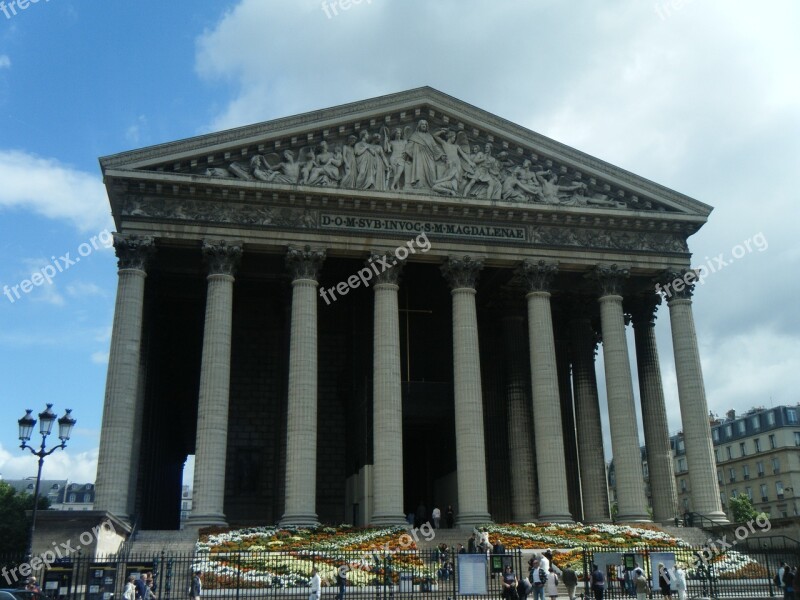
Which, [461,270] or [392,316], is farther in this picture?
[461,270]

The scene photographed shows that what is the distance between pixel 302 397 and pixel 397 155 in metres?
12.1

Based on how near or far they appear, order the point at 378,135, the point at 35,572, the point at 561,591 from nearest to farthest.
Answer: the point at 35,572, the point at 561,591, the point at 378,135

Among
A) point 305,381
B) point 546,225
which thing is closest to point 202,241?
point 305,381

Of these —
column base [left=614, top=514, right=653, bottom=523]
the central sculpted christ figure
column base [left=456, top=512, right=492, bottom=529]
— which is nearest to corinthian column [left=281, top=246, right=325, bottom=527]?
the central sculpted christ figure

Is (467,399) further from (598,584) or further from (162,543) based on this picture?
(162,543)

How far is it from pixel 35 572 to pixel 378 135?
23308mm

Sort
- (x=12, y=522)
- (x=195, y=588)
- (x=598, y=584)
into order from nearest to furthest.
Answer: (x=195, y=588) < (x=598, y=584) < (x=12, y=522)

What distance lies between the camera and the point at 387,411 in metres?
35.5

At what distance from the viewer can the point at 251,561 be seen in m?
26.0

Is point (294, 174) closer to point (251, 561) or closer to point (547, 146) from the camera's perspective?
point (547, 146)

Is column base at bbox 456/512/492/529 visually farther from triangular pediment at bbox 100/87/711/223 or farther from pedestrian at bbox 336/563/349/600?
triangular pediment at bbox 100/87/711/223

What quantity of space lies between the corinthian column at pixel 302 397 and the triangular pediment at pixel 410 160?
363 cm

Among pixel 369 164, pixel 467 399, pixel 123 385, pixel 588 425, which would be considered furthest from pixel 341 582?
pixel 588 425

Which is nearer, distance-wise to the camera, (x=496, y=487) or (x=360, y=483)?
(x=360, y=483)
